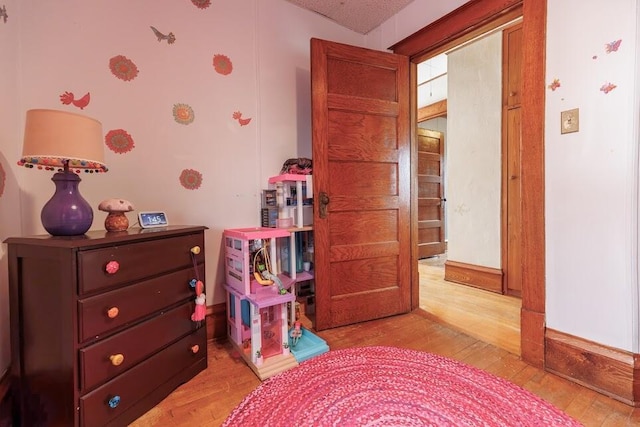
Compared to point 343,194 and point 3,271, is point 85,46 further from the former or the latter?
point 343,194

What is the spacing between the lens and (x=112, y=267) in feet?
3.49

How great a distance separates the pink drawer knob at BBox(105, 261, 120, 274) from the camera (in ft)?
A: 3.45

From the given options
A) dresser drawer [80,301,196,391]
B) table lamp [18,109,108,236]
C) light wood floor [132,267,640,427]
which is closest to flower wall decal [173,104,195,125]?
table lamp [18,109,108,236]

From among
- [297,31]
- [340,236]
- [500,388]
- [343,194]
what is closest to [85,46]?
[297,31]

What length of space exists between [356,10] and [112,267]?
2.45 metres

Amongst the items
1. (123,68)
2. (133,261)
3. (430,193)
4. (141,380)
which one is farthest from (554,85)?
(430,193)

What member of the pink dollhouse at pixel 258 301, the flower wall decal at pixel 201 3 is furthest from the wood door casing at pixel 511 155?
the flower wall decal at pixel 201 3

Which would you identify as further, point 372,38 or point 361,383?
point 372,38

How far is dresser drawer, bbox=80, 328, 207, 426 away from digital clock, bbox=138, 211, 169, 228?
59cm

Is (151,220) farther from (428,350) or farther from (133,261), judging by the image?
(428,350)

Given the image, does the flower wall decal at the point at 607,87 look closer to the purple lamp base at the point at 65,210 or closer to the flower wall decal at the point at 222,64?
the flower wall decal at the point at 222,64

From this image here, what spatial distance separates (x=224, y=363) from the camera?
157cm

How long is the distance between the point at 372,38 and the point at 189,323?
266 cm

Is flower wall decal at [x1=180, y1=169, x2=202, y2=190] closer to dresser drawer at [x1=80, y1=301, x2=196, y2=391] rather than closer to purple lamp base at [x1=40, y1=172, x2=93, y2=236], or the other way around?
purple lamp base at [x1=40, y1=172, x2=93, y2=236]
